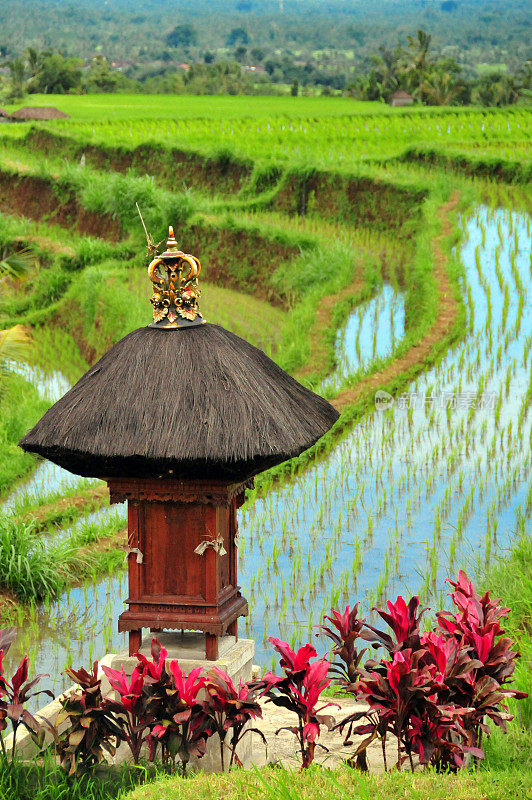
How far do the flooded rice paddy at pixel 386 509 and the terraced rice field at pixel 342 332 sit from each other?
2cm

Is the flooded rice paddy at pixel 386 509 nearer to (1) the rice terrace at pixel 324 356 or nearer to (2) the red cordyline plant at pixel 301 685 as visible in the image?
(1) the rice terrace at pixel 324 356

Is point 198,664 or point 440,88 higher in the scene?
point 440,88

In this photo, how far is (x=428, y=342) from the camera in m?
12.0

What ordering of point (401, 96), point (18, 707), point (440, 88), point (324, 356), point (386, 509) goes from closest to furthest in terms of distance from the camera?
1. point (18, 707)
2. point (386, 509)
3. point (324, 356)
4. point (401, 96)
5. point (440, 88)

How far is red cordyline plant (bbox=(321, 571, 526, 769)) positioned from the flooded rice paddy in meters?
1.78

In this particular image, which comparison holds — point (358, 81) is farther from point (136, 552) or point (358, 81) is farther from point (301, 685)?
point (301, 685)

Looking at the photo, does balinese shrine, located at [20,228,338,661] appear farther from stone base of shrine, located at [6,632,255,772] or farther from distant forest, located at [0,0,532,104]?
distant forest, located at [0,0,532,104]

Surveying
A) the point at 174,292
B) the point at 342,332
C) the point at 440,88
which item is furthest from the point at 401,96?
the point at 174,292

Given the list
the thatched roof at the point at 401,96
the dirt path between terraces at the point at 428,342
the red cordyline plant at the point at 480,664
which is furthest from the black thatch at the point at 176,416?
the thatched roof at the point at 401,96

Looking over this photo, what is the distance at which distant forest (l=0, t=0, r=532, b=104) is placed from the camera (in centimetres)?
4750

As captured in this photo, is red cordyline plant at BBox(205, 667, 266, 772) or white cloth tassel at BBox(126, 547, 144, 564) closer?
red cordyline plant at BBox(205, 667, 266, 772)

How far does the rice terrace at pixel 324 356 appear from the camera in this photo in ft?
21.4

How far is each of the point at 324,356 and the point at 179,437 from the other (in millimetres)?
7959

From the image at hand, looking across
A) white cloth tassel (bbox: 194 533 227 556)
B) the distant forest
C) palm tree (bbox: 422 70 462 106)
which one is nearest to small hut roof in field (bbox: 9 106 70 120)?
the distant forest
